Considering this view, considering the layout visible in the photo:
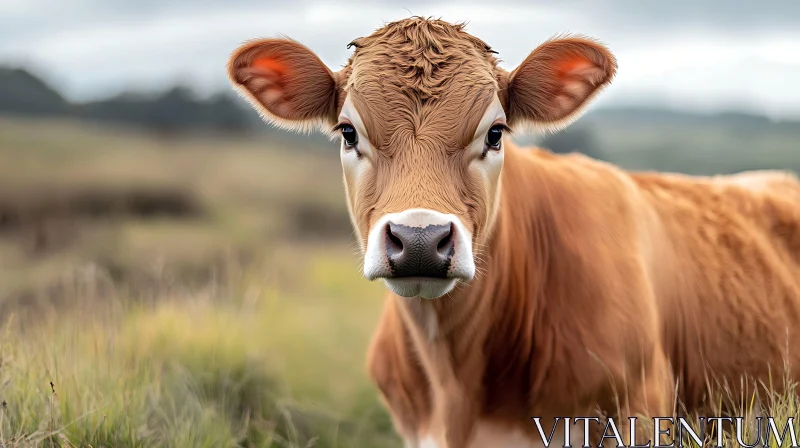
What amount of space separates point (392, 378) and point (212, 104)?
32.5m

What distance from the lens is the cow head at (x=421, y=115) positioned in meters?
3.52

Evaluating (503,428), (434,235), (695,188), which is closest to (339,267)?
(695,188)

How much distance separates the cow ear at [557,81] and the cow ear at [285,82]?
100cm

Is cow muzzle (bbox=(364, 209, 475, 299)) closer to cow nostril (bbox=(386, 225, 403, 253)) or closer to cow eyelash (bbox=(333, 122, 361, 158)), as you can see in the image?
cow nostril (bbox=(386, 225, 403, 253))

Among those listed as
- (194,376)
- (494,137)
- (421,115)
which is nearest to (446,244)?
(421,115)

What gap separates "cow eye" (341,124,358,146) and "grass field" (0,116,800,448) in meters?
0.64

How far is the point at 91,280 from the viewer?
7492 millimetres

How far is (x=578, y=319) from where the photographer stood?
14.9 ft

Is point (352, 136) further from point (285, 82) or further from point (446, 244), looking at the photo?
point (446, 244)

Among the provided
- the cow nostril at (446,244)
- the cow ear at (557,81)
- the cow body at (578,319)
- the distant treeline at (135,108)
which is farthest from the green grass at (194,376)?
the distant treeline at (135,108)

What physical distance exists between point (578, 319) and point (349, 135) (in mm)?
1578

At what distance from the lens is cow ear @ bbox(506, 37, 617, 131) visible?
4473 mm

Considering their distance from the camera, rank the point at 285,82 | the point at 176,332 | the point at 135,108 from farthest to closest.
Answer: the point at 135,108 → the point at 176,332 → the point at 285,82

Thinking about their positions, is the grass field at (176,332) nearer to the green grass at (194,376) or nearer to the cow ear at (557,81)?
the green grass at (194,376)
